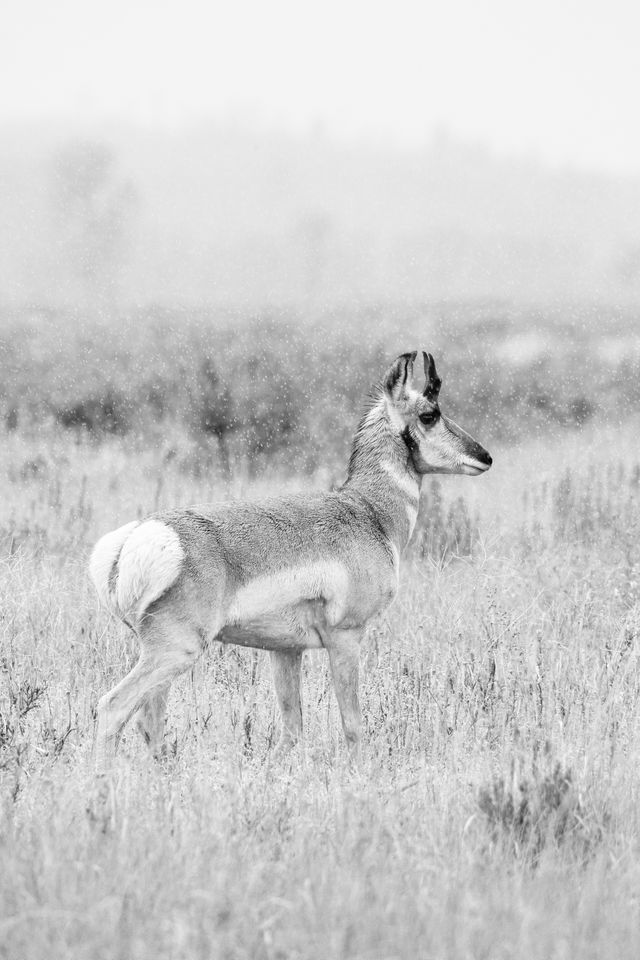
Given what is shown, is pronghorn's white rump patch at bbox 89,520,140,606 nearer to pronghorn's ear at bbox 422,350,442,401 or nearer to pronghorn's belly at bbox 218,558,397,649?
pronghorn's belly at bbox 218,558,397,649

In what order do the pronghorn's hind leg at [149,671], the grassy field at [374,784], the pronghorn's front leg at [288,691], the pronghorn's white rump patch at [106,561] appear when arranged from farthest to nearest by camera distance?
the pronghorn's front leg at [288,691], the pronghorn's white rump patch at [106,561], the pronghorn's hind leg at [149,671], the grassy field at [374,784]

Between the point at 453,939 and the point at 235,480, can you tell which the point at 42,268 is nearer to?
the point at 235,480

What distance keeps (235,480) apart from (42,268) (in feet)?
80.5

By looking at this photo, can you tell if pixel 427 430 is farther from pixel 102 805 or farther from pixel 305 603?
pixel 102 805

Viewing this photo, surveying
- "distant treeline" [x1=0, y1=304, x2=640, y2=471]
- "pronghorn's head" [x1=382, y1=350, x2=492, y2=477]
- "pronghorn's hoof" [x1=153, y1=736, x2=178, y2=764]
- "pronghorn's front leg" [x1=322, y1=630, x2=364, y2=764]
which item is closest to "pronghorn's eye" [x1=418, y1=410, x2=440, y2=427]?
"pronghorn's head" [x1=382, y1=350, x2=492, y2=477]

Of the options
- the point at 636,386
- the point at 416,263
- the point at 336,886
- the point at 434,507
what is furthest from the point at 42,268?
the point at 336,886

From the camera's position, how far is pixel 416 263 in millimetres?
34438

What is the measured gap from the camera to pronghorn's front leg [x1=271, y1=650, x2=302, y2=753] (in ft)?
21.2

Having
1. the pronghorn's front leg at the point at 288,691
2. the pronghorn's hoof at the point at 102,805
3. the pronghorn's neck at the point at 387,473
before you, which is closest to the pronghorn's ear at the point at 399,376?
the pronghorn's neck at the point at 387,473

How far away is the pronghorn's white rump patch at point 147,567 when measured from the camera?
5.71 m

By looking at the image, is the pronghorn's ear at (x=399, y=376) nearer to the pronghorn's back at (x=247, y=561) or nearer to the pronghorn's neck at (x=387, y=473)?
the pronghorn's neck at (x=387, y=473)

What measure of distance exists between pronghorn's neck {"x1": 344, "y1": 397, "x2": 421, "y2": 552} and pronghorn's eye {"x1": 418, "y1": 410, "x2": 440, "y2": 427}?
5.6 inches

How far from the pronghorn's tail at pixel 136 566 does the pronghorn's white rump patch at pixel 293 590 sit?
408 millimetres

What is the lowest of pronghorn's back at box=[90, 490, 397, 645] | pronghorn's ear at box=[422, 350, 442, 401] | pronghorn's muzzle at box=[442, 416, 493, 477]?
pronghorn's back at box=[90, 490, 397, 645]
